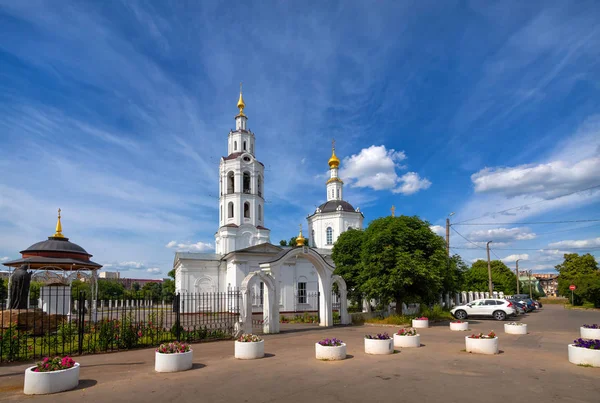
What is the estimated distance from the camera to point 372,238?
22406 millimetres

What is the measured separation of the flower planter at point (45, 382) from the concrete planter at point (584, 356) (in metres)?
11.7

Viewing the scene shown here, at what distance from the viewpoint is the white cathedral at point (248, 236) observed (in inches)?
1359

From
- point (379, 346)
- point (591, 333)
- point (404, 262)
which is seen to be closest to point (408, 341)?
point (379, 346)

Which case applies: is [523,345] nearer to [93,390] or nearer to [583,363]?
[583,363]

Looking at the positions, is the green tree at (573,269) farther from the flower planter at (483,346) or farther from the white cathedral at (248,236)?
the flower planter at (483,346)

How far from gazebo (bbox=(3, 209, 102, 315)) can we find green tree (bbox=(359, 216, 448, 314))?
16741 millimetres

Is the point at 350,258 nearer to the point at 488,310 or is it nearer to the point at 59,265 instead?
the point at 488,310

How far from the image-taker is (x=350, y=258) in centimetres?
2875

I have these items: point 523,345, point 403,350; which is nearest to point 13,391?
point 403,350

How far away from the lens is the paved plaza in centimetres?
739

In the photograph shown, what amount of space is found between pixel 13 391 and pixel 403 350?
10.2 m

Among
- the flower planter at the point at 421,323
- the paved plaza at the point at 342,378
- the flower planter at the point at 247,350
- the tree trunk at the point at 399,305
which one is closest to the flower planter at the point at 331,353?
the paved plaza at the point at 342,378

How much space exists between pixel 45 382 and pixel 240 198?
3089 cm

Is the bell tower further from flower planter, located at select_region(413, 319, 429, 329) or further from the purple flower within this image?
the purple flower
